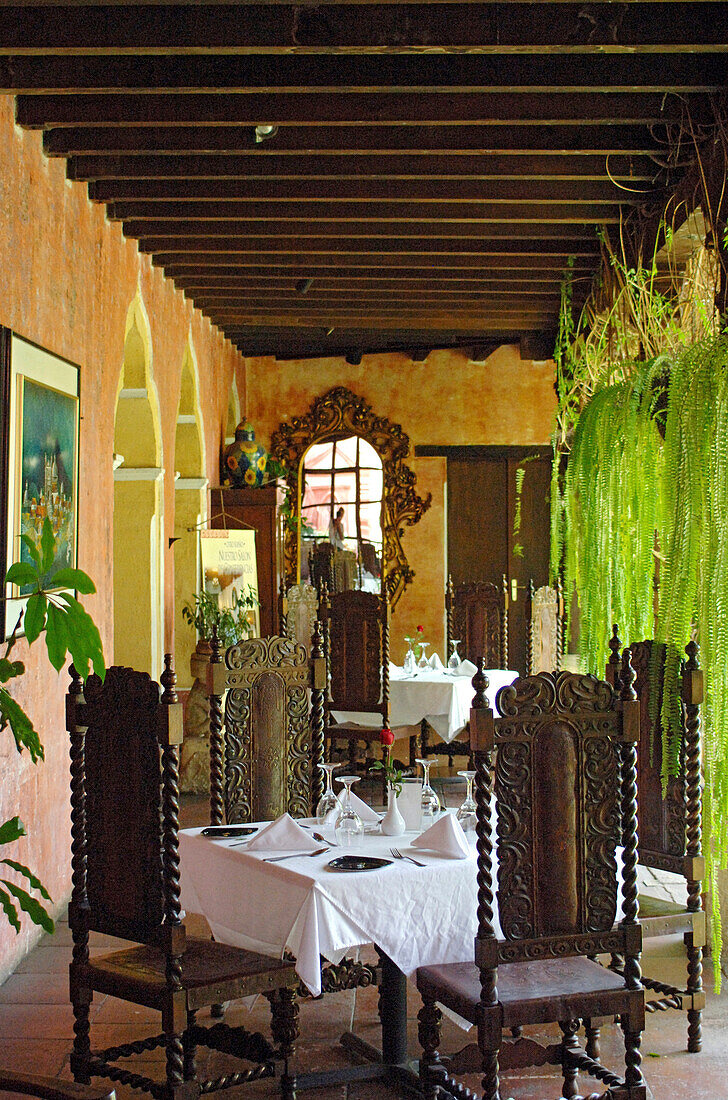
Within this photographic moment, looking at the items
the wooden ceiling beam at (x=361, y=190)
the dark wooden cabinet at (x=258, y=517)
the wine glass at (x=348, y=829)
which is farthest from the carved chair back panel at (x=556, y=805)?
the dark wooden cabinet at (x=258, y=517)

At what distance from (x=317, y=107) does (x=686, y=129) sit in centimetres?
154

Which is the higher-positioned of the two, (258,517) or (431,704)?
(258,517)

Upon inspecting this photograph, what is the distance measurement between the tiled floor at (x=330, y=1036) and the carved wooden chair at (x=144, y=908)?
27 centimetres

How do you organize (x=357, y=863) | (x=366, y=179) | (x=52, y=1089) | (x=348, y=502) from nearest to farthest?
(x=52, y=1089) < (x=357, y=863) < (x=366, y=179) < (x=348, y=502)

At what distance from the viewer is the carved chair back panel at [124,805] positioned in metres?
3.09

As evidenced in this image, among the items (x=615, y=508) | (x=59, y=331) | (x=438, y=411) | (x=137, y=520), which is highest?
(x=438, y=411)

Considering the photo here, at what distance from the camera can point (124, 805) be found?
3.17 meters

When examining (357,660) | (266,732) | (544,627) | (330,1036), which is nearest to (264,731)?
(266,732)

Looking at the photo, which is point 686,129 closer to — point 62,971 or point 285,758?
point 285,758

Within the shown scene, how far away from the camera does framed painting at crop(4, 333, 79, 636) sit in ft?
14.6

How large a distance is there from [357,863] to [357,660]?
417cm

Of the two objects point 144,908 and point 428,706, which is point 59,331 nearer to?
point 144,908

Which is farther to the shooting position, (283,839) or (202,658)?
(202,658)

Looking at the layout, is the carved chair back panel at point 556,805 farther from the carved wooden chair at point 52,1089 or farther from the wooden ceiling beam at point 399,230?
the wooden ceiling beam at point 399,230
